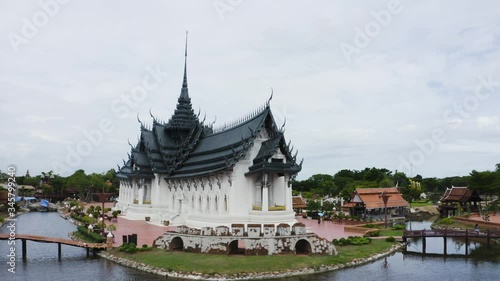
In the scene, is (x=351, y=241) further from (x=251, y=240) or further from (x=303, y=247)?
(x=251, y=240)

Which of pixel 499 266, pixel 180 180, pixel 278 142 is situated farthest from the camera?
pixel 180 180

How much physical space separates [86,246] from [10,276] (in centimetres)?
587

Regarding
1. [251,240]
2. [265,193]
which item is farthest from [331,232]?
[251,240]

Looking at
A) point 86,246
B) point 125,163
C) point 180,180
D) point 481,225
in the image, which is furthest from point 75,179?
point 481,225

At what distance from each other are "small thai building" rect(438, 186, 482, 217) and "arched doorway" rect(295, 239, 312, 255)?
119ft

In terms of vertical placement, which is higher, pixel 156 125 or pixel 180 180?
pixel 156 125

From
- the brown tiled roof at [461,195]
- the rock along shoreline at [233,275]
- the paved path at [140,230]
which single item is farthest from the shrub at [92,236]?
the brown tiled roof at [461,195]

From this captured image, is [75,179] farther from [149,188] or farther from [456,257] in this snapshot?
[456,257]

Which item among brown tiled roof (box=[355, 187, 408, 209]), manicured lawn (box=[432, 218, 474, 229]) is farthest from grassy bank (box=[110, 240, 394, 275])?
brown tiled roof (box=[355, 187, 408, 209])

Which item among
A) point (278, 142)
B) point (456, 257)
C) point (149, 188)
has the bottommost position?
point (456, 257)

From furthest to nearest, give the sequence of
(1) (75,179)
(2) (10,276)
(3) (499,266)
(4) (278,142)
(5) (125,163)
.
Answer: (1) (75,179) < (5) (125,163) < (4) (278,142) < (3) (499,266) < (2) (10,276)

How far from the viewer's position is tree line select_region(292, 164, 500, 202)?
189ft

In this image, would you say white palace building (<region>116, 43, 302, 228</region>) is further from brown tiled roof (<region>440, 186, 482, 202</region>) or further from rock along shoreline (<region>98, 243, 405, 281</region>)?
brown tiled roof (<region>440, 186, 482, 202</region>)

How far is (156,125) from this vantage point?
49.4m
